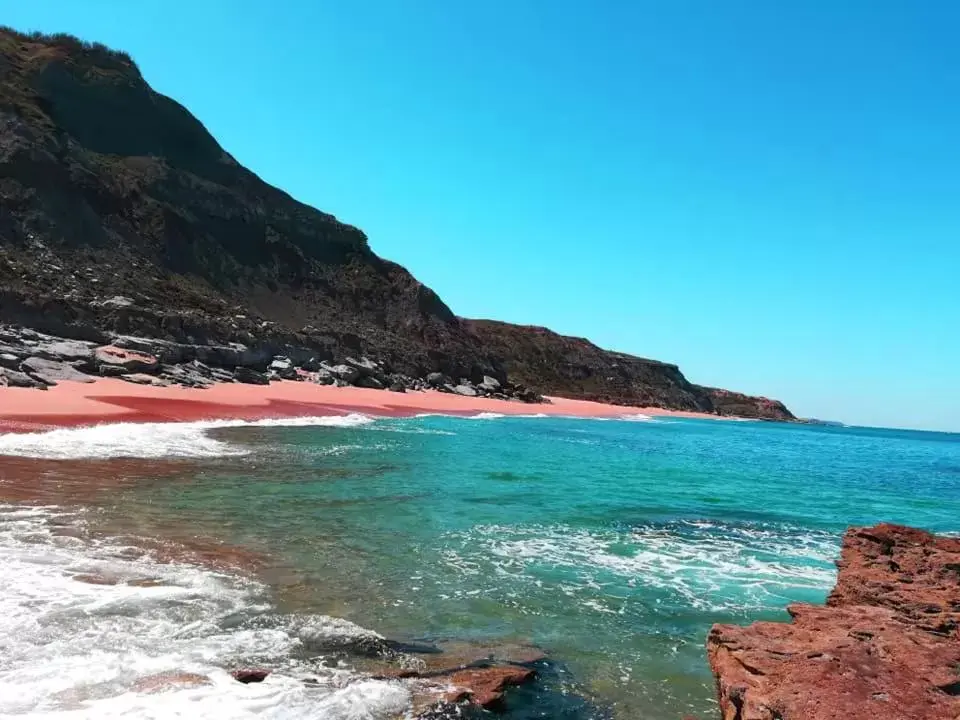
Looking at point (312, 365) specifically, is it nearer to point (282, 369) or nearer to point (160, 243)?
point (282, 369)

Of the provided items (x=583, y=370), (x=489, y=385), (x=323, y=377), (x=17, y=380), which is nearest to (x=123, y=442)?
(x=17, y=380)

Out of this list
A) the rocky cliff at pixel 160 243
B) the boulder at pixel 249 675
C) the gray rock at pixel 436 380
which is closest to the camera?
the boulder at pixel 249 675

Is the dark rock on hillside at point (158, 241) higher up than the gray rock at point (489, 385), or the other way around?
the dark rock on hillside at point (158, 241)

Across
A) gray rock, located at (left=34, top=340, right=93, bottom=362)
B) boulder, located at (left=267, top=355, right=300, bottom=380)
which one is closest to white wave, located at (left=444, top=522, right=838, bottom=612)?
gray rock, located at (left=34, top=340, right=93, bottom=362)

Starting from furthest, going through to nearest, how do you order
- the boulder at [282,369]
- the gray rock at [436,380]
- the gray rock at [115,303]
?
the gray rock at [436,380] < the boulder at [282,369] < the gray rock at [115,303]

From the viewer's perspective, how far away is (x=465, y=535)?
1112cm

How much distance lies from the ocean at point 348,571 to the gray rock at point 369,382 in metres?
28.3

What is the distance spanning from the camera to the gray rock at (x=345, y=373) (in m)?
46.2

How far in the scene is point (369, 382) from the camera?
4819 cm

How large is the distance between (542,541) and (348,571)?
3823mm

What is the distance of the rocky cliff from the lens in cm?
3859

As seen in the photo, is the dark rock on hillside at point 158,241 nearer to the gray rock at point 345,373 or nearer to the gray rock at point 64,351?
the gray rock at point 64,351

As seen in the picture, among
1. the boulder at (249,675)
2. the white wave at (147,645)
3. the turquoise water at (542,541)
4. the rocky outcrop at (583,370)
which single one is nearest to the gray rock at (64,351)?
the turquoise water at (542,541)

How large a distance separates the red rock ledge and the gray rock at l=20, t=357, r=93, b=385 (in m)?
25.4
